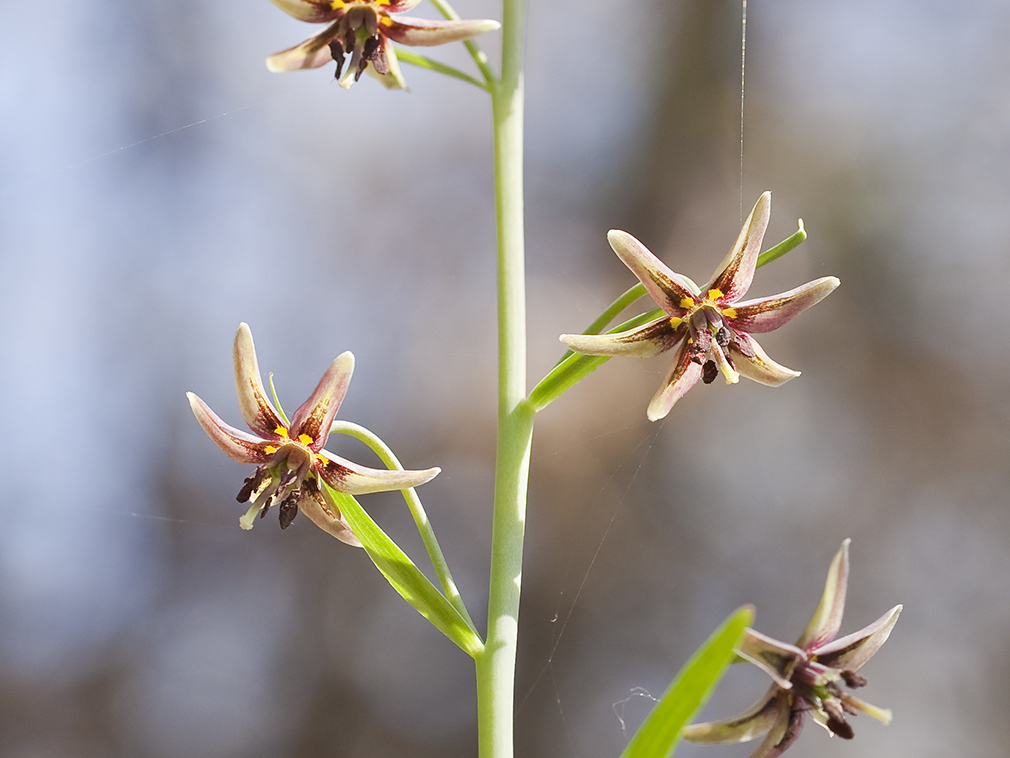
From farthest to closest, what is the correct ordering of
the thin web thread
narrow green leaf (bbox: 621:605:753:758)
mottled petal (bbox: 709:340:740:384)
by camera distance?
the thin web thread
mottled petal (bbox: 709:340:740:384)
narrow green leaf (bbox: 621:605:753:758)

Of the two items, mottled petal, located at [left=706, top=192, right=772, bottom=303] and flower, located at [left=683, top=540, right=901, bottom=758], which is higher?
mottled petal, located at [left=706, top=192, right=772, bottom=303]

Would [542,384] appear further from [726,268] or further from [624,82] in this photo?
[624,82]

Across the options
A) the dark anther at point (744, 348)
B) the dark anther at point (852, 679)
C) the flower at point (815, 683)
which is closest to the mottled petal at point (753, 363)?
the dark anther at point (744, 348)

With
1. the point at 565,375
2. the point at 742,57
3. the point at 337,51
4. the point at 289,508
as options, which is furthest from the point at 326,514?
the point at 742,57

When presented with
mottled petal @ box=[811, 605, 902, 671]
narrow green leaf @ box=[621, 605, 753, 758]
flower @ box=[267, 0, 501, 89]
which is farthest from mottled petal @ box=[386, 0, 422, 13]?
mottled petal @ box=[811, 605, 902, 671]

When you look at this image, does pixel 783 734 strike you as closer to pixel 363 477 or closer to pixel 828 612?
pixel 828 612

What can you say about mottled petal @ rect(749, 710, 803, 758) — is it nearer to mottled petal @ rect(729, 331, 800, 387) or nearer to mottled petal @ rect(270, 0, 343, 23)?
mottled petal @ rect(729, 331, 800, 387)
